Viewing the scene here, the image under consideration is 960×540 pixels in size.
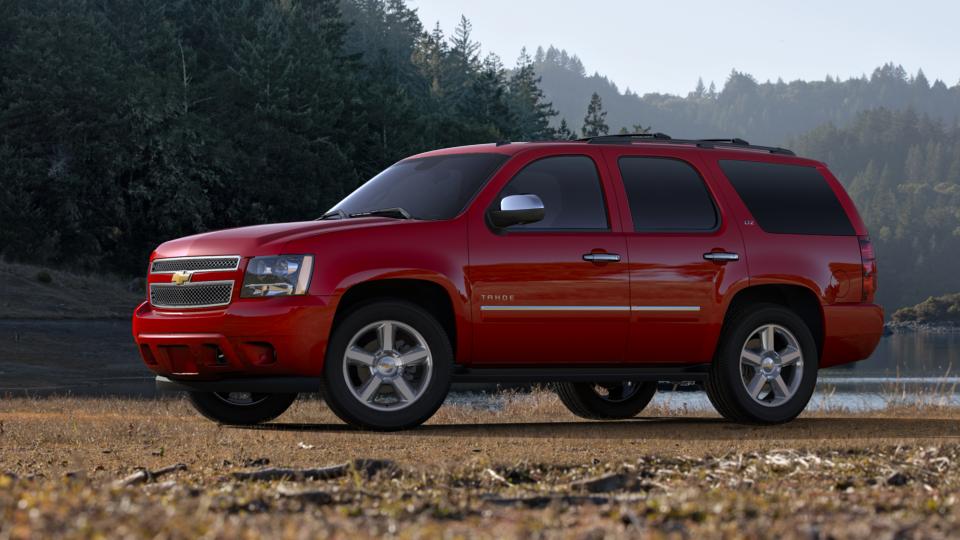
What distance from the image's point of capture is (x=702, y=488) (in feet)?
20.7

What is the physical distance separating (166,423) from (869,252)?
572 centimetres

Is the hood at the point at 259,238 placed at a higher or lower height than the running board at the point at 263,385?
higher

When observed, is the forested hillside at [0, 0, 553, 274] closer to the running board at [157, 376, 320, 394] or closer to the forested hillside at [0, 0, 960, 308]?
the forested hillside at [0, 0, 960, 308]

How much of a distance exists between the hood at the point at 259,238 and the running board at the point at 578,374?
49.0 inches

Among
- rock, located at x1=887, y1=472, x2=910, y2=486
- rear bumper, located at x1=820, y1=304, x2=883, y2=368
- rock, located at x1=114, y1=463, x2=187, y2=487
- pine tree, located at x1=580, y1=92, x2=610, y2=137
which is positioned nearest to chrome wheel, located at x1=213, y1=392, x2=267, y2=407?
rock, located at x1=114, y1=463, x2=187, y2=487

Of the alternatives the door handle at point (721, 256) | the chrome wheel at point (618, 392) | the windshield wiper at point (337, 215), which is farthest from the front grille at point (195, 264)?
the chrome wheel at point (618, 392)

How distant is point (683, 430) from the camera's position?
34.0 feet

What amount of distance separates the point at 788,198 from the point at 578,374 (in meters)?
2.47

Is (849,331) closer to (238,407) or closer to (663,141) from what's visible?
(663,141)

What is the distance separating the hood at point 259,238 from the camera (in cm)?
952

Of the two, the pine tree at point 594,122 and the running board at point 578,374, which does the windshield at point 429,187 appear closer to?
the running board at point 578,374

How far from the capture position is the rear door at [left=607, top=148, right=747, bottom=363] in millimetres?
10414

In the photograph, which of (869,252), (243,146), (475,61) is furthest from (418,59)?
(869,252)

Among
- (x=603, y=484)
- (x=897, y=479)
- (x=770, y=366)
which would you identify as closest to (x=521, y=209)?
(x=770, y=366)
